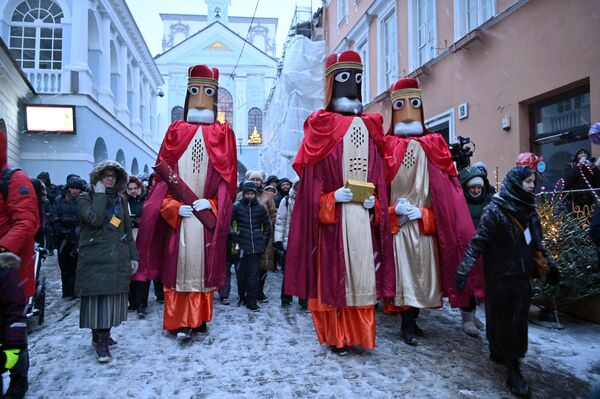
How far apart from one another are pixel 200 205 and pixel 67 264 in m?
3.03

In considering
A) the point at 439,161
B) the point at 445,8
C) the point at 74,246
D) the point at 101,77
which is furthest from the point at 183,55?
the point at 439,161

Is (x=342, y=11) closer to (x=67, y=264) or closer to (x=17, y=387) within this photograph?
(x=67, y=264)

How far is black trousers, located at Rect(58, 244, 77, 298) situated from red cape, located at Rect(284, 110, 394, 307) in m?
3.64

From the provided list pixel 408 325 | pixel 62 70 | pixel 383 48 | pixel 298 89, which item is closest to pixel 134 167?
pixel 62 70

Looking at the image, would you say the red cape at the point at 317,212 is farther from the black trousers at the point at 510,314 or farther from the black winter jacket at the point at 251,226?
the black winter jacket at the point at 251,226

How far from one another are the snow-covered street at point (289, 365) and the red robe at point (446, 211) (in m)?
0.57

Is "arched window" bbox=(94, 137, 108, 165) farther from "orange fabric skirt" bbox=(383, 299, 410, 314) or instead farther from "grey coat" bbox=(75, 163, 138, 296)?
"orange fabric skirt" bbox=(383, 299, 410, 314)

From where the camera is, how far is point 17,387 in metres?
2.98

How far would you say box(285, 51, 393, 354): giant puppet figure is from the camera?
3.89m

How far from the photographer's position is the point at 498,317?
329cm

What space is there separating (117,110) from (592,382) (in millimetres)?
22505

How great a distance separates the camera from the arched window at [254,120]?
124 feet

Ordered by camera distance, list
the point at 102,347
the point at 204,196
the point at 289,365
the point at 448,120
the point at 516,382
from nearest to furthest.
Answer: the point at 516,382 < the point at 289,365 < the point at 102,347 < the point at 204,196 < the point at 448,120

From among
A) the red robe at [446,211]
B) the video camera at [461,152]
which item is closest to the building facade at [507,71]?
the video camera at [461,152]
